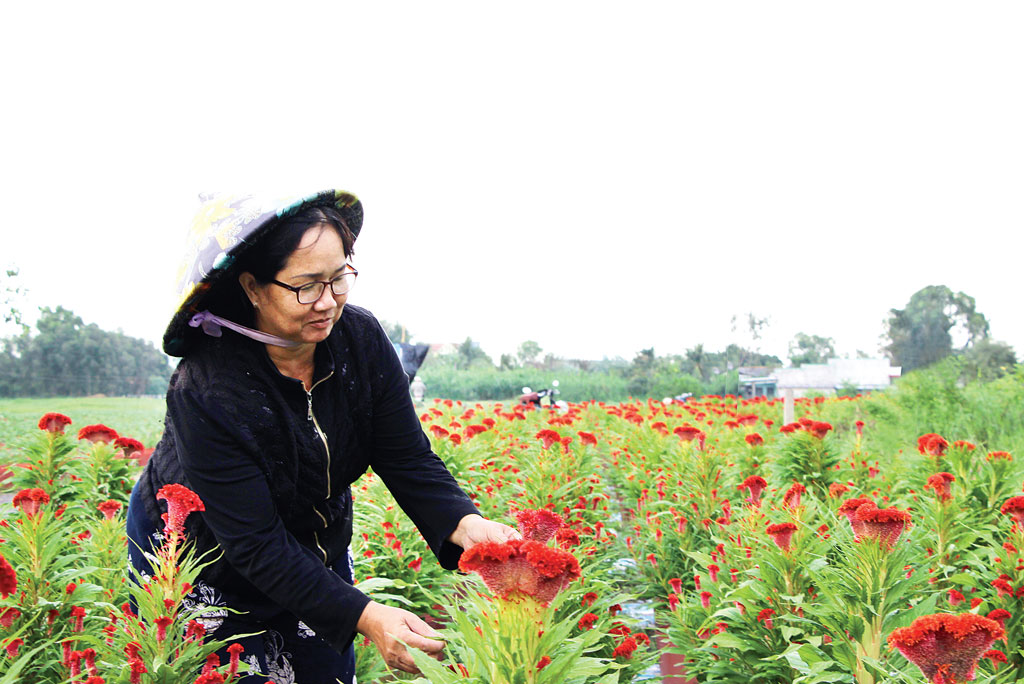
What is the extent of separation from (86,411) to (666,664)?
16.2 feet

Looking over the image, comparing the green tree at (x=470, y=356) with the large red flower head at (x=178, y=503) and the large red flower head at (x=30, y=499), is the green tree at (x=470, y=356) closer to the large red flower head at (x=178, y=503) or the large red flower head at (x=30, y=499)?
the large red flower head at (x=30, y=499)

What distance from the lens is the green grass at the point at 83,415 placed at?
171 inches

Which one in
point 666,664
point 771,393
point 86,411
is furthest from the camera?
point 771,393

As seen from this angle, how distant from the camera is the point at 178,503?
1.55 meters

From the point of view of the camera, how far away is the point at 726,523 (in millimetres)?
3393

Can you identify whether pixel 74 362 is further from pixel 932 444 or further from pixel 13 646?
pixel 932 444

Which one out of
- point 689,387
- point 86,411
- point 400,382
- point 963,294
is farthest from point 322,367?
point 963,294

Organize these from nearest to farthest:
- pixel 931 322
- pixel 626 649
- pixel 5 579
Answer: pixel 5 579
pixel 626 649
pixel 931 322

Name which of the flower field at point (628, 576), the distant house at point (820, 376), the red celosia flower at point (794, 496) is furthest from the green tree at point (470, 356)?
the red celosia flower at point (794, 496)

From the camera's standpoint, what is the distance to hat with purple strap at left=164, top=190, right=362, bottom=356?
1488 millimetres

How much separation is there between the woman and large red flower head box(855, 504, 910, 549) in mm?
910

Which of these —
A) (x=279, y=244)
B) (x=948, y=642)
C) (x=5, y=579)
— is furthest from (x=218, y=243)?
(x=948, y=642)

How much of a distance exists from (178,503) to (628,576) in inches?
136

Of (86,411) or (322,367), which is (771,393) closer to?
(86,411)
